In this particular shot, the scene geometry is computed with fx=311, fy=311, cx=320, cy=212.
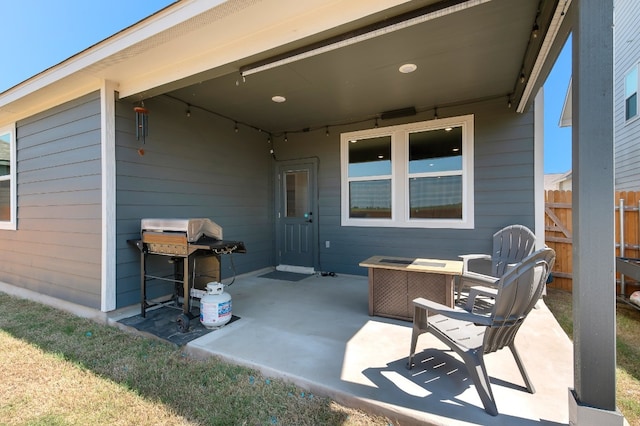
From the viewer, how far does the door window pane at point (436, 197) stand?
15.1 ft

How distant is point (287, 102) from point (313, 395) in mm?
3615

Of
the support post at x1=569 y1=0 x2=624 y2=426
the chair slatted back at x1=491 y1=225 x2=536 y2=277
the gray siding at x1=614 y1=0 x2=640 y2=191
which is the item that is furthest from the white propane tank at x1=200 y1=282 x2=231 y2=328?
the gray siding at x1=614 y1=0 x2=640 y2=191

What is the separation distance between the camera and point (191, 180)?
4.37m

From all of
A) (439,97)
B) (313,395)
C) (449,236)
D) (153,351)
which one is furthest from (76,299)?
(439,97)

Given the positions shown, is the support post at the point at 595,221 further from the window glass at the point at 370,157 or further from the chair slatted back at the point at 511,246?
the window glass at the point at 370,157

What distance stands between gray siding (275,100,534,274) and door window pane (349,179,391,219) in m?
0.25

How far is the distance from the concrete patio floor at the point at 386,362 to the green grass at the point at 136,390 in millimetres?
117

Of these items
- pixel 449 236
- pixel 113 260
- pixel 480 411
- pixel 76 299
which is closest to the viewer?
pixel 480 411

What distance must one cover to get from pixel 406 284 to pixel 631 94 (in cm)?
732

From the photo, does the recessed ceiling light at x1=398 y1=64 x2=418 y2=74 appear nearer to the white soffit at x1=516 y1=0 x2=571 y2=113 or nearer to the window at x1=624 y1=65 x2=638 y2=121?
the white soffit at x1=516 y1=0 x2=571 y2=113

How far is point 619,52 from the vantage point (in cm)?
725

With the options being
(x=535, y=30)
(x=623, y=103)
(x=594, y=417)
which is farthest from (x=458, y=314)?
(x=623, y=103)

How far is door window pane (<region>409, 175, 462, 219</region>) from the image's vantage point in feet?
15.1

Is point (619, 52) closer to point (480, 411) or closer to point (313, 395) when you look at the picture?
point (480, 411)
